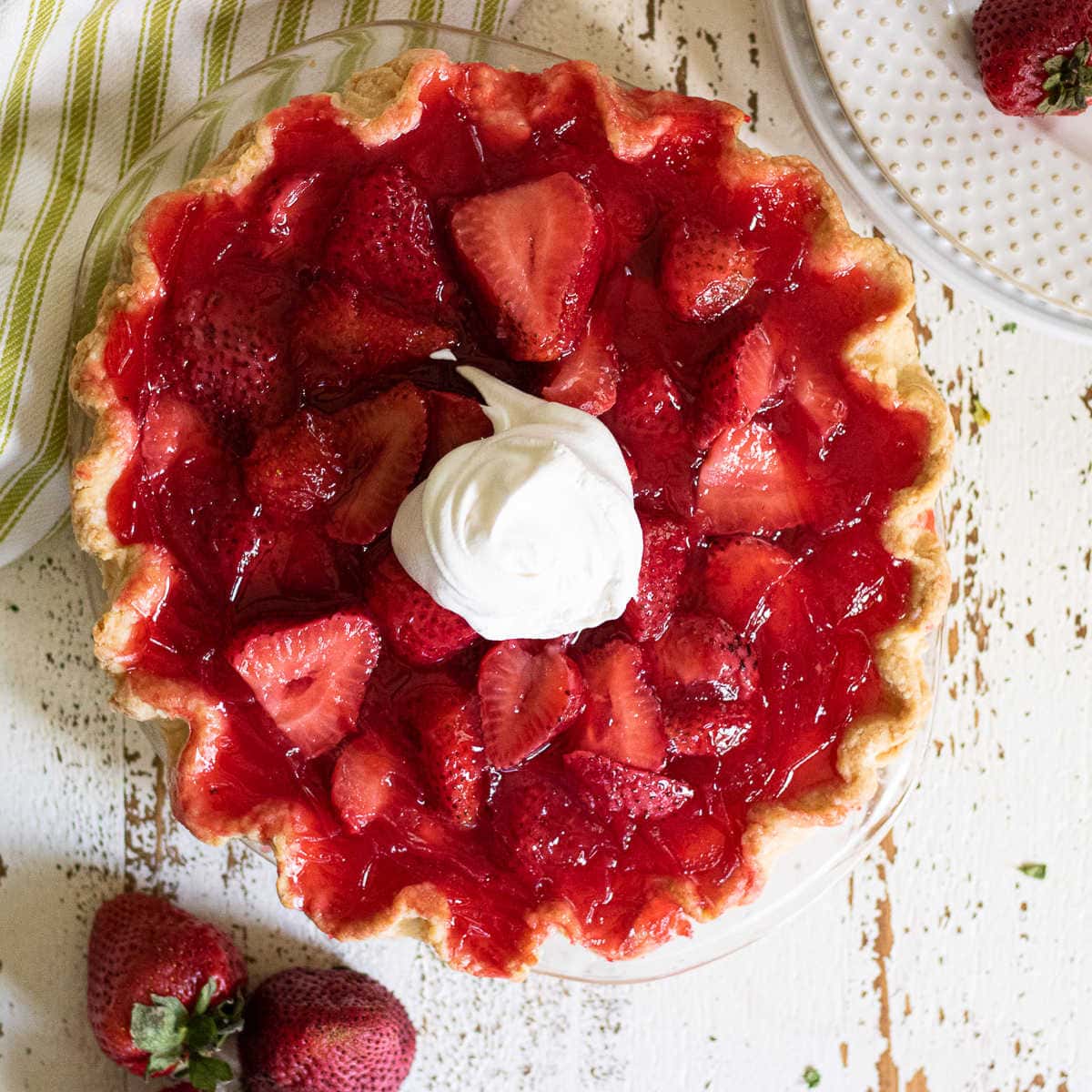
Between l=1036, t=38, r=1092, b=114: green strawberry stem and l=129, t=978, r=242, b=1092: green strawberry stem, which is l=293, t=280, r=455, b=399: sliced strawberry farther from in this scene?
l=1036, t=38, r=1092, b=114: green strawberry stem

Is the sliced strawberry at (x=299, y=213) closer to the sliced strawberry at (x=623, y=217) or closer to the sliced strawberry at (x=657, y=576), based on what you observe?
the sliced strawberry at (x=623, y=217)

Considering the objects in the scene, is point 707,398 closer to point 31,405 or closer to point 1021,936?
point 31,405

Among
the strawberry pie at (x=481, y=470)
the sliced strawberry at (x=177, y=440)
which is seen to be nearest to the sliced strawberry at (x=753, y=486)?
the strawberry pie at (x=481, y=470)

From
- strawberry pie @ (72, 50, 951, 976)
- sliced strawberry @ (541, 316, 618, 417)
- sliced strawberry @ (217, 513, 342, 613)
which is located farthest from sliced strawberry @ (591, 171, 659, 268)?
sliced strawberry @ (217, 513, 342, 613)

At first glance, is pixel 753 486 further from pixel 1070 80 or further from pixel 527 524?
pixel 1070 80

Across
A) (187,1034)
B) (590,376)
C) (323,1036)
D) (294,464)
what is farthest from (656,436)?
(187,1034)
